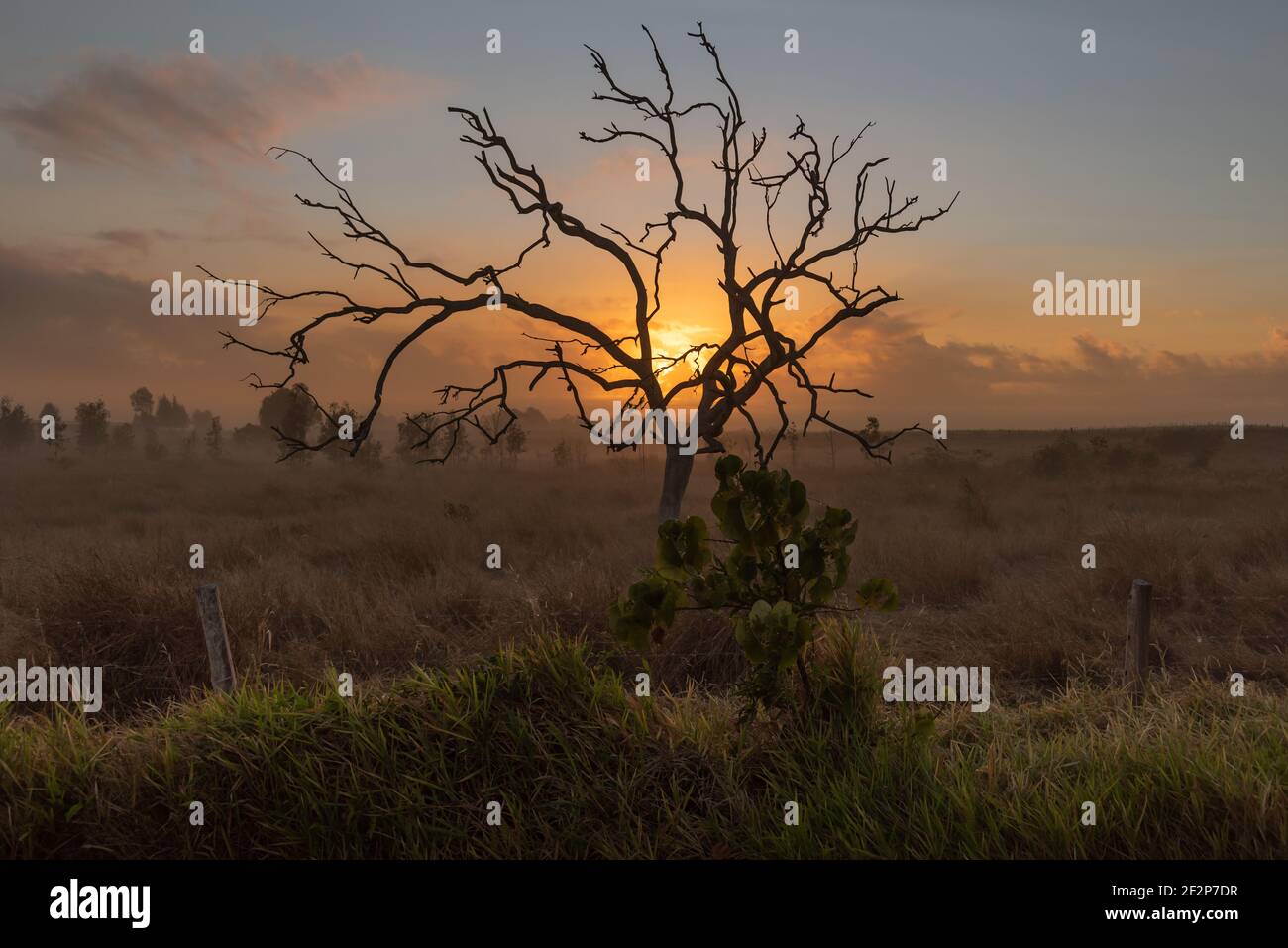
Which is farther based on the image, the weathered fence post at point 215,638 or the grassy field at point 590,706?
the weathered fence post at point 215,638

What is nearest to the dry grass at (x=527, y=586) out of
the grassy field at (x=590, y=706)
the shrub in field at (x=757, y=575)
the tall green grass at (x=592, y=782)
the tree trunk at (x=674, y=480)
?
the grassy field at (x=590, y=706)

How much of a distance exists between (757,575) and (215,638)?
4942 millimetres

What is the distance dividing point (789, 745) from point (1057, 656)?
19.7ft

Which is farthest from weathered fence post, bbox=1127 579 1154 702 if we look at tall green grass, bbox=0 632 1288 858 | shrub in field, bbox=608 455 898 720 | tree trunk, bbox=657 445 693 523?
tree trunk, bbox=657 445 693 523

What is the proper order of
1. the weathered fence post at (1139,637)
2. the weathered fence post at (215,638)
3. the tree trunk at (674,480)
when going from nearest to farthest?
1. the weathered fence post at (215,638)
2. the weathered fence post at (1139,637)
3. the tree trunk at (674,480)

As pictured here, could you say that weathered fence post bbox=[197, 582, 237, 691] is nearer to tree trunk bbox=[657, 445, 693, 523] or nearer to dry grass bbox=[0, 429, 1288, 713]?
dry grass bbox=[0, 429, 1288, 713]

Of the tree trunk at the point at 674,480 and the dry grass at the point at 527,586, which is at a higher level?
the tree trunk at the point at 674,480

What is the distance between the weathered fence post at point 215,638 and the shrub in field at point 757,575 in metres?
4.30

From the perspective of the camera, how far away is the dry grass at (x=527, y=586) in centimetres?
924

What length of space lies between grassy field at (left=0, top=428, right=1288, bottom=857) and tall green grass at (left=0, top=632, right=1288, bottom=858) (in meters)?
0.02

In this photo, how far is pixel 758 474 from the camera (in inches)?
175

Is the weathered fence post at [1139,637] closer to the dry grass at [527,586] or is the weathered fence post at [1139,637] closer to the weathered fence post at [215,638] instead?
the dry grass at [527,586]
